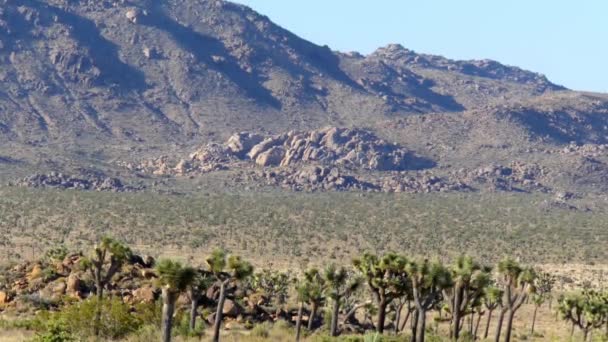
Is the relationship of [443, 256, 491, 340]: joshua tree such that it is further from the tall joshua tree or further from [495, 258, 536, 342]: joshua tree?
the tall joshua tree

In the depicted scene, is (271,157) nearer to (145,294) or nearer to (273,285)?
(273,285)

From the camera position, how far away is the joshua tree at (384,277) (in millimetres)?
35938

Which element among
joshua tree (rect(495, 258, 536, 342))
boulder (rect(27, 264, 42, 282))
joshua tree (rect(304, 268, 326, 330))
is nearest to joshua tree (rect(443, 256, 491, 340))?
joshua tree (rect(495, 258, 536, 342))

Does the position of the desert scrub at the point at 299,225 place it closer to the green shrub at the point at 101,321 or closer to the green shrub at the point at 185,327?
the green shrub at the point at 185,327

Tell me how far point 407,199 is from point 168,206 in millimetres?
41742

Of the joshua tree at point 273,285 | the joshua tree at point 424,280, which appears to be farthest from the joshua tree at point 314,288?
the joshua tree at point 273,285

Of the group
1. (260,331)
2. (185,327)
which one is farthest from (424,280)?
(185,327)

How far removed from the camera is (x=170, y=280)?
1090 inches

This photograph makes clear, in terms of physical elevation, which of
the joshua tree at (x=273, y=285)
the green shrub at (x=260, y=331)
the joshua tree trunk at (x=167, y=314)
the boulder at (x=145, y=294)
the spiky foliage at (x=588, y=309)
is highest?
the joshua tree trunk at (x=167, y=314)

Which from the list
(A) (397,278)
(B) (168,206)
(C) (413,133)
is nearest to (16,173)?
(B) (168,206)

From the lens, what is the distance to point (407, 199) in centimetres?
15050

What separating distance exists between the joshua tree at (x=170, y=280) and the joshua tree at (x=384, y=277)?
33.8 feet

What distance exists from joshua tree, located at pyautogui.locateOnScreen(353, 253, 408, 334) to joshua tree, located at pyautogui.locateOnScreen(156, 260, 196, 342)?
10.3 m

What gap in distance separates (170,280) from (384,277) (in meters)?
11.5
